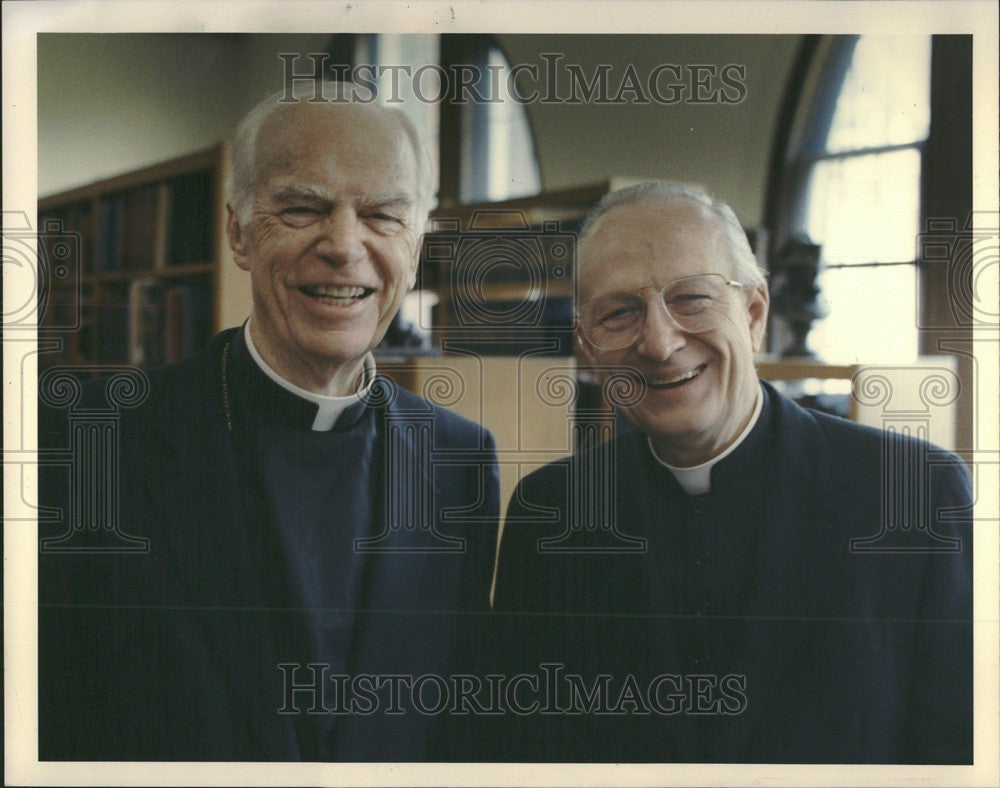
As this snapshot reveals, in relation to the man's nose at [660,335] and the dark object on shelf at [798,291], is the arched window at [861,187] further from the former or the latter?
the man's nose at [660,335]

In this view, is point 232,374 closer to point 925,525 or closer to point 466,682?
point 466,682

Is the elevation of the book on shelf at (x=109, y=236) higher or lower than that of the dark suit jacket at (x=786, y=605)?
higher

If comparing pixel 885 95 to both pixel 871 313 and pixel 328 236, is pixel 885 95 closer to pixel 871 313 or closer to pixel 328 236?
pixel 871 313

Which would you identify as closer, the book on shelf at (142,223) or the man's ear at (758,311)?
the man's ear at (758,311)

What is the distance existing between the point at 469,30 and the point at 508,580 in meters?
1.21

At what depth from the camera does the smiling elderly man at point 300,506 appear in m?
2.17

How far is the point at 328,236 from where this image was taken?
2.15 m

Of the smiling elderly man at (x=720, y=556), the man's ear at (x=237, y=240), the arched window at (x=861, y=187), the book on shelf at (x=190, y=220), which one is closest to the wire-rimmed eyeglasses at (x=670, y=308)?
the smiling elderly man at (x=720, y=556)

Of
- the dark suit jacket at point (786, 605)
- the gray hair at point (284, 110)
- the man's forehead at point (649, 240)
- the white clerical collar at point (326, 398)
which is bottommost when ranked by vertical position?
the dark suit jacket at point (786, 605)

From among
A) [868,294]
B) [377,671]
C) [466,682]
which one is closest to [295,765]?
[377,671]

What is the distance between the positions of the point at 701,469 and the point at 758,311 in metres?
0.36

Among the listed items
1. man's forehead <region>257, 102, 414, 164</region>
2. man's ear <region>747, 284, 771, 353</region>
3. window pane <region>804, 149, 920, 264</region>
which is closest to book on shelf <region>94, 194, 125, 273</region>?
man's forehead <region>257, 102, 414, 164</region>

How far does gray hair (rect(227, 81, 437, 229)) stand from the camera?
7.16 ft

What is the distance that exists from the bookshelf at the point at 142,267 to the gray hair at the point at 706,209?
818 mm
